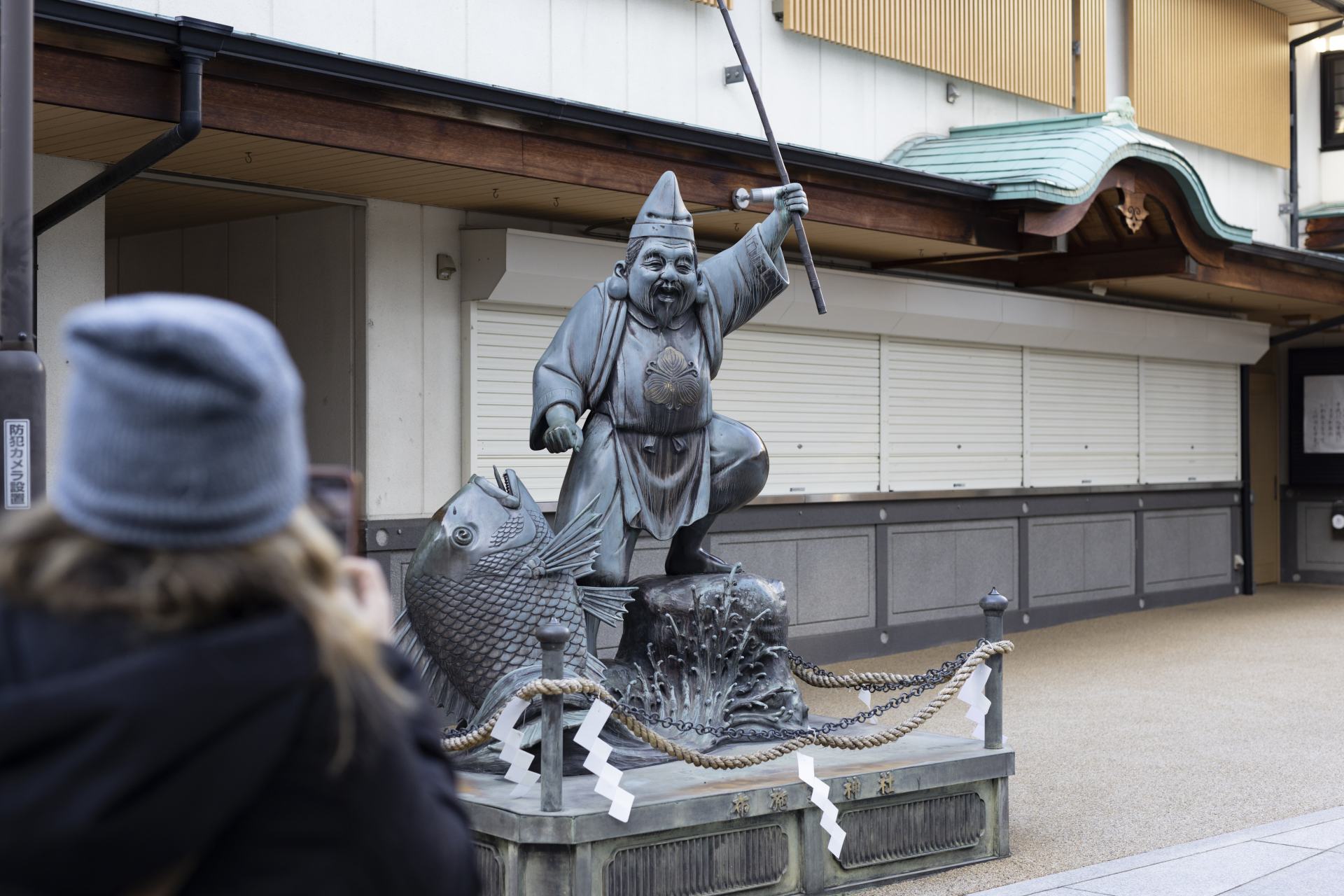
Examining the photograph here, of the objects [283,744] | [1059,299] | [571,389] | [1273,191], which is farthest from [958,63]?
[283,744]

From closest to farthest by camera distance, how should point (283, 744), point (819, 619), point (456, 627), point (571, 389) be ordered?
point (283, 744)
point (456, 627)
point (571, 389)
point (819, 619)

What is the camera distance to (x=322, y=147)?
7.24m

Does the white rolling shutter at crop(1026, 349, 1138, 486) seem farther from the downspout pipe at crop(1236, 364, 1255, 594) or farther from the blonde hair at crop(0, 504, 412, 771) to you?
the blonde hair at crop(0, 504, 412, 771)

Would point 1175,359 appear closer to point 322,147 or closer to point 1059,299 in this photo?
point 1059,299

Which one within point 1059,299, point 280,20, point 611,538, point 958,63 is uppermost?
point 958,63

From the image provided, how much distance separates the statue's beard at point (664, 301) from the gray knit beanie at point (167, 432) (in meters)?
4.60

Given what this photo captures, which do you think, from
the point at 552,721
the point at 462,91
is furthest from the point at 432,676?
the point at 462,91

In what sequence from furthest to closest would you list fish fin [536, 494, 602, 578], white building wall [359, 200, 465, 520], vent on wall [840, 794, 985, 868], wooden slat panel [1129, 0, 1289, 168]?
1. wooden slat panel [1129, 0, 1289, 168]
2. white building wall [359, 200, 465, 520]
3. vent on wall [840, 794, 985, 868]
4. fish fin [536, 494, 602, 578]

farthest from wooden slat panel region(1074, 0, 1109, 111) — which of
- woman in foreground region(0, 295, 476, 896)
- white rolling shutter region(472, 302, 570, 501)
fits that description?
woman in foreground region(0, 295, 476, 896)

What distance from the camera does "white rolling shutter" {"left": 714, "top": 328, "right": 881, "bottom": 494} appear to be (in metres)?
11.0

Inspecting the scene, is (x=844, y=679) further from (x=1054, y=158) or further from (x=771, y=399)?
(x=1054, y=158)

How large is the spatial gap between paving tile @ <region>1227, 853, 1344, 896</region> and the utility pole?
415 cm

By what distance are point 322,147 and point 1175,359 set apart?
10812 millimetres

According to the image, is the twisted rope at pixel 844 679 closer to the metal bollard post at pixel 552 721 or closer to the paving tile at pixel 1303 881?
the paving tile at pixel 1303 881
